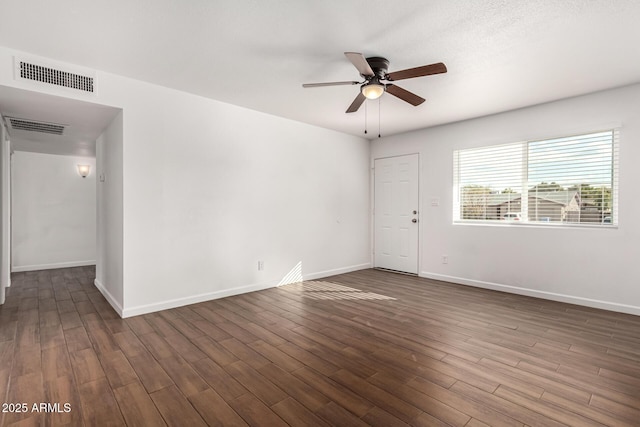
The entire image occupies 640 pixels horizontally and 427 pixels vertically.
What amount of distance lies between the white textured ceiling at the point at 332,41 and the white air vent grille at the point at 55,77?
135 mm

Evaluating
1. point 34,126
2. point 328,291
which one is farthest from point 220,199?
point 34,126

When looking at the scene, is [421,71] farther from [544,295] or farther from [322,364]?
[544,295]

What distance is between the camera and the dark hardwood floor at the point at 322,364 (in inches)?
73.9

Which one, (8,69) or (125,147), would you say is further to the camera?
(125,147)

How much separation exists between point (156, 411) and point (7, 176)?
4.92 m

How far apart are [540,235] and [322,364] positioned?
3.60m

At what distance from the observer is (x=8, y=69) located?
2812mm

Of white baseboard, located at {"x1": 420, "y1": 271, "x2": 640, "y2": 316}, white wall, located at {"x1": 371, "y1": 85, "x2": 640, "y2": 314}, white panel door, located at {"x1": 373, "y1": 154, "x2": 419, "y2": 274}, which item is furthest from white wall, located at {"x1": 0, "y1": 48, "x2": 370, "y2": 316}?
white baseboard, located at {"x1": 420, "y1": 271, "x2": 640, "y2": 316}

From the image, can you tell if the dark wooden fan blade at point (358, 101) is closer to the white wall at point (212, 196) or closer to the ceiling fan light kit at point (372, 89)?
the ceiling fan light kit at point (372, 89)

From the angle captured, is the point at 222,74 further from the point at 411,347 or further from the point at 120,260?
the point at 411,347

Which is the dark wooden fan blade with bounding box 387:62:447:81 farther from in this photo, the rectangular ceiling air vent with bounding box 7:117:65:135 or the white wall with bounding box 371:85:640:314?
the rectangular ceiling air vent with bounding box 7:117:65:135

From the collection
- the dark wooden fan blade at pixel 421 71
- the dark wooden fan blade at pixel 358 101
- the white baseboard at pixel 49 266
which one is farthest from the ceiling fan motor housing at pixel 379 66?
the white baseboard at pixel 49 266

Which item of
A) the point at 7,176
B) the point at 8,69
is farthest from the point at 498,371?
the point at 7,176

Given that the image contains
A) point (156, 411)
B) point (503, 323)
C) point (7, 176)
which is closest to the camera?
point (156, 411)
